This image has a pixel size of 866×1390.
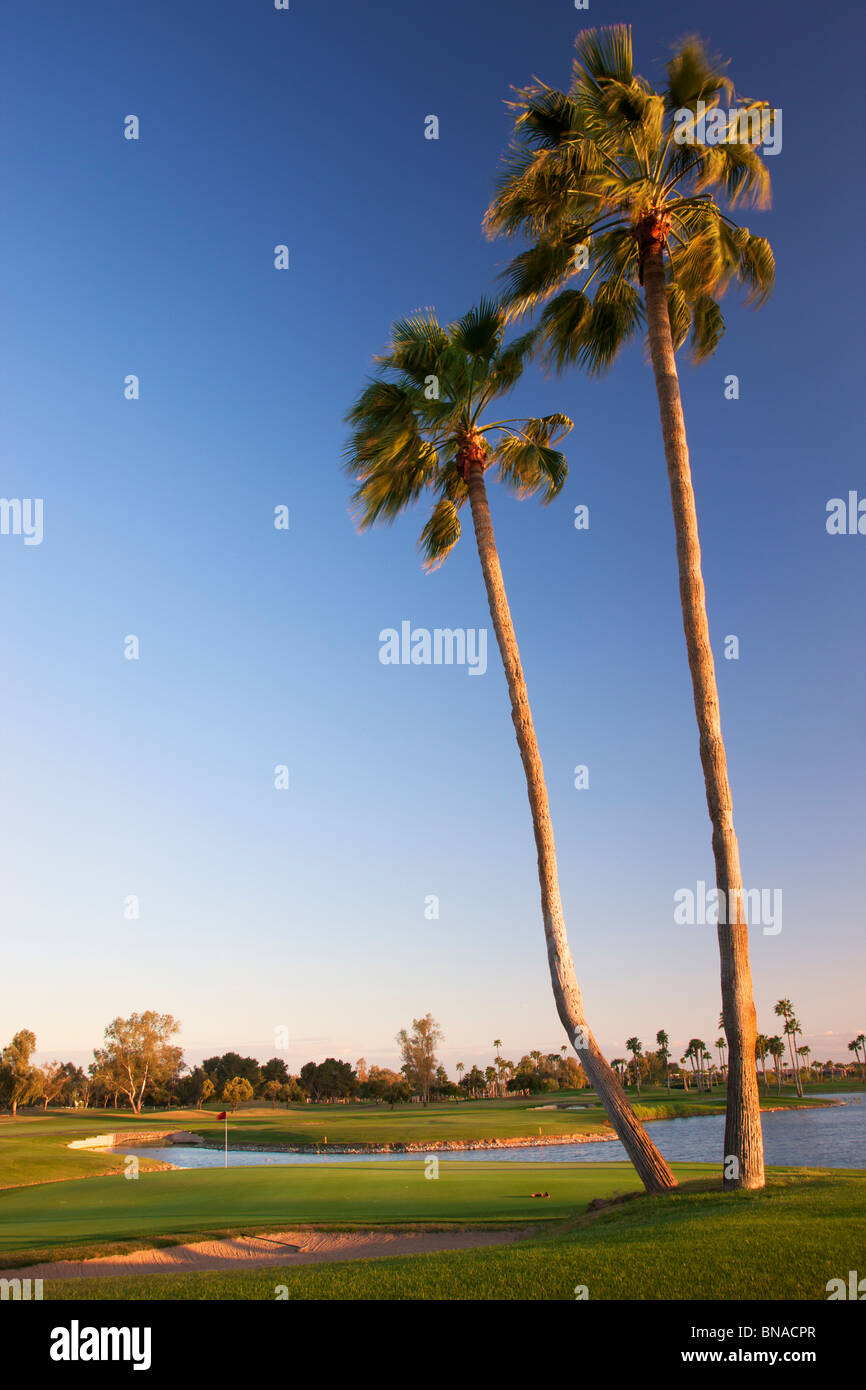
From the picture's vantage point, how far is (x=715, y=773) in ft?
44.2

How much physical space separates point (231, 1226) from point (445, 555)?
46.0 feet

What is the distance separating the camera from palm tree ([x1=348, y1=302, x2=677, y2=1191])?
16.2 meters

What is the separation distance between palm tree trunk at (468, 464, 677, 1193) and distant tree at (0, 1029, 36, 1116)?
90.5 meters

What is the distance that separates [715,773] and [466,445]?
857cm

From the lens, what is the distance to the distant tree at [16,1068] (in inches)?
3467

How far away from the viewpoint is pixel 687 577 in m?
14.4

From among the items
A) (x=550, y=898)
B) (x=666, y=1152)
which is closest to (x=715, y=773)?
(x=550, y=898)

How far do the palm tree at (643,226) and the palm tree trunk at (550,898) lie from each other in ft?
9.93

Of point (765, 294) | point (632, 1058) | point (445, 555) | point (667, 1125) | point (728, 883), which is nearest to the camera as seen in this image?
point (728, 883)

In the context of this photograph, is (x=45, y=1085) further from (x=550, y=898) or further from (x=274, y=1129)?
(x=550, y=898)

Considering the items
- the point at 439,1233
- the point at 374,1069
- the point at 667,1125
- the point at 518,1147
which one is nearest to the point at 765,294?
the point at 439,1233

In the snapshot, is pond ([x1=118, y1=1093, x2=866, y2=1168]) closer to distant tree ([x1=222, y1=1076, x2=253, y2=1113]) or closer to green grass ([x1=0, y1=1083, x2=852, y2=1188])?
green grass ([x1=0, y1=1083, x2=852, y2=1188])
